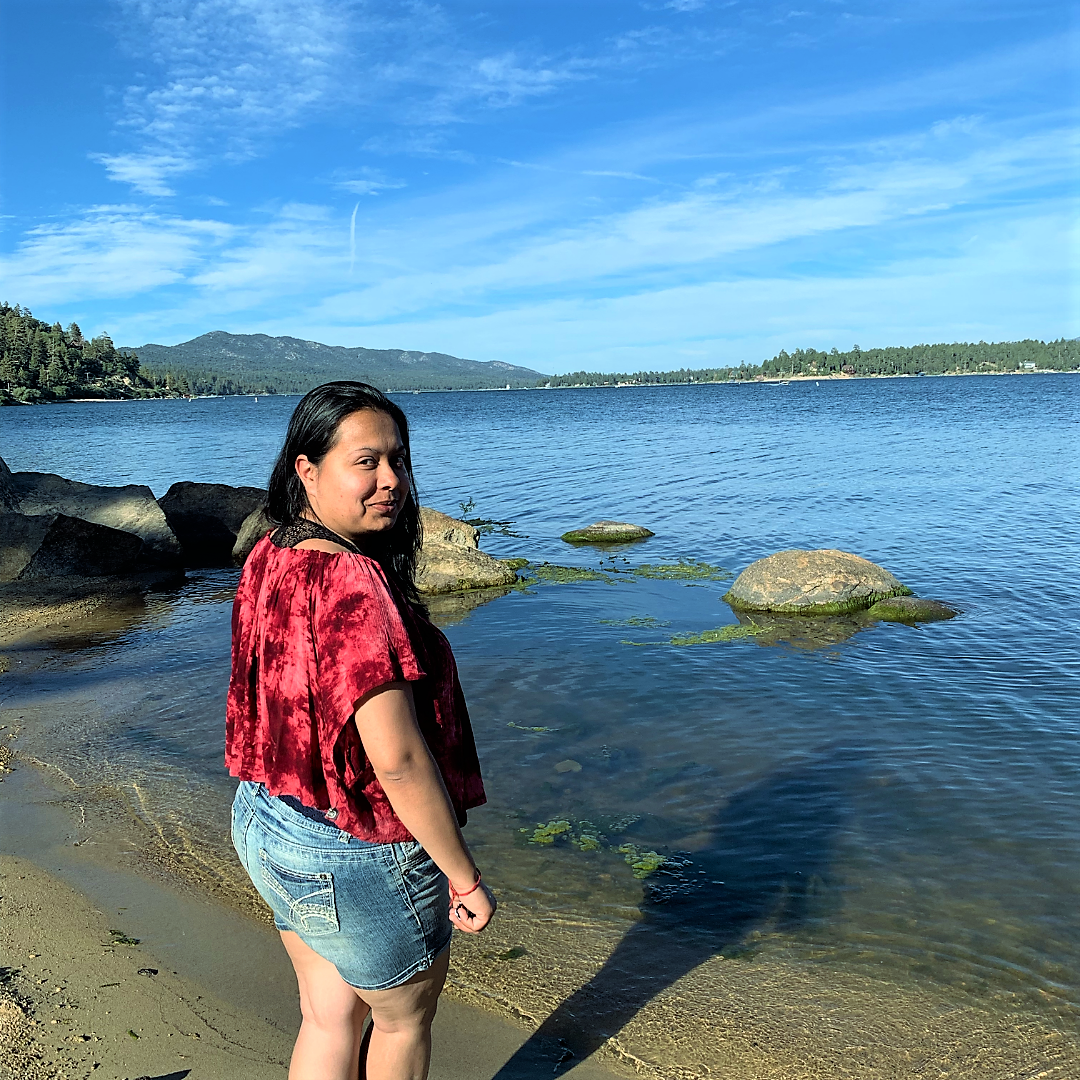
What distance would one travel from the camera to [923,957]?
4754 millimetres

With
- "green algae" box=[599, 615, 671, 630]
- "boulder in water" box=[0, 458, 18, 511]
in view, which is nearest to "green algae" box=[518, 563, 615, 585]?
"green algae" box=[599, 615, 671, 630]

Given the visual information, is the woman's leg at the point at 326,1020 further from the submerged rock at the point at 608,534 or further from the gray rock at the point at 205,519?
the submerged rock at the point at 608,534

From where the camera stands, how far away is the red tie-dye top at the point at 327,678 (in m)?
2.05

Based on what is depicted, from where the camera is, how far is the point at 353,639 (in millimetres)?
2037

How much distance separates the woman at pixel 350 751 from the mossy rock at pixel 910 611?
1073 cm

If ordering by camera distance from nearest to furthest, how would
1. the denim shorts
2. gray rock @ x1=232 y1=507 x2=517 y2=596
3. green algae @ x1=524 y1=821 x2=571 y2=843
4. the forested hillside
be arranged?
1. the denim shorts
2. green algae @ x1=524 y1=821 x2=571 y2=843
3. gray rock @ x1=232 y1=507 x2=517 y2=596
4. the forested hillside

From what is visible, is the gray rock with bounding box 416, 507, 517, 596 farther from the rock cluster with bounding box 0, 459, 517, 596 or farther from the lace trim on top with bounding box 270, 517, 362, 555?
the lace trim on top with bounding box 270, 517, 362, 555

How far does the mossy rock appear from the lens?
39.5 ft

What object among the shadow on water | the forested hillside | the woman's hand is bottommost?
the shadow on water

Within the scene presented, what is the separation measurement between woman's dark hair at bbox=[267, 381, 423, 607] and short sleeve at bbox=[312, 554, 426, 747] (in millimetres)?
270

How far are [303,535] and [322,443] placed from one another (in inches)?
11.4

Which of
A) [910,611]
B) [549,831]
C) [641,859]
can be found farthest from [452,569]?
[641,859]

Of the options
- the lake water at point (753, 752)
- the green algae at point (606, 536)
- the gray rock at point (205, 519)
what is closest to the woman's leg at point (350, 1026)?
the lake water at point (753, 752)

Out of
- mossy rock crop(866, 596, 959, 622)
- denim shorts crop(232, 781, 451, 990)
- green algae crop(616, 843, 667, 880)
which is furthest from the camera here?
mossy rock crop(866, 596, 959, 622)
